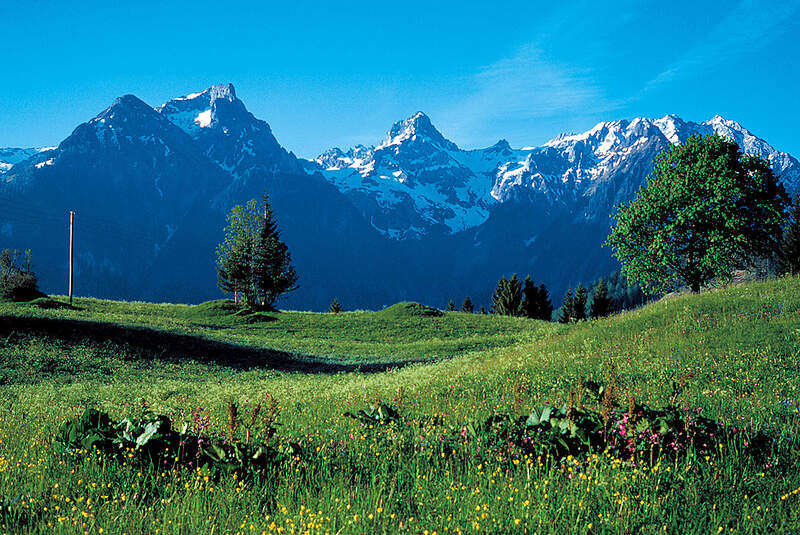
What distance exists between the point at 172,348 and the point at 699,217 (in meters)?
34.1

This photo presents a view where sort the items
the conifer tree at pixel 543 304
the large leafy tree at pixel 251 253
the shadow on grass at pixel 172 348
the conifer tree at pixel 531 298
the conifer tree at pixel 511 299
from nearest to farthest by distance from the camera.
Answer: the shadow on grass at pixel 172 348, the large leafy tree at pixel 251 253, the conifer tree at pixel 511 299, the conifer tree at pixel 531 298, the conifer tree at pixel 543 304

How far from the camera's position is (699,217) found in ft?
104

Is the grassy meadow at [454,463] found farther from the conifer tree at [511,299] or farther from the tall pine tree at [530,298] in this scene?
the tall pine tree at [530,298]

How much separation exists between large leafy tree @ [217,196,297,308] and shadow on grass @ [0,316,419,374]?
32.5 meters

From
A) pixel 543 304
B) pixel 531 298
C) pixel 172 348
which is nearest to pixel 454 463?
pixel 172 348

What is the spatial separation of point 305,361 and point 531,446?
914 inches

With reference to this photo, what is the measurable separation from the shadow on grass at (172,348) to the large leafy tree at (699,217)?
61.9ft

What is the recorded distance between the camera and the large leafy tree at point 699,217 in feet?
102

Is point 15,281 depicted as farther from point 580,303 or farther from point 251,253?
point 580,303

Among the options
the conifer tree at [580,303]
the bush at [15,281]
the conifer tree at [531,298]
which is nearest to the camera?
the bush at [15,281]

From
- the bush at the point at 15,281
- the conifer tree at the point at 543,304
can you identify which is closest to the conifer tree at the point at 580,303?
the conifer tree at the point at 543,304

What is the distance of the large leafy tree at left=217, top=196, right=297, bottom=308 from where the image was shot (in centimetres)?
6309

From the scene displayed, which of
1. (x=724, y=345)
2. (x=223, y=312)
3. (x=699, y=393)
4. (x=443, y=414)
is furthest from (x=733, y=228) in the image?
(x=223, y=312)

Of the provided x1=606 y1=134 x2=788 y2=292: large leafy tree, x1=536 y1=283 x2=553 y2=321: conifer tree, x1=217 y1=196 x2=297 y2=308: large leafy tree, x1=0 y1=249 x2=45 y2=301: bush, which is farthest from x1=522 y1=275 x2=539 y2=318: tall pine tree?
x1=0 y1=249 x2=45 y2=301: bush
